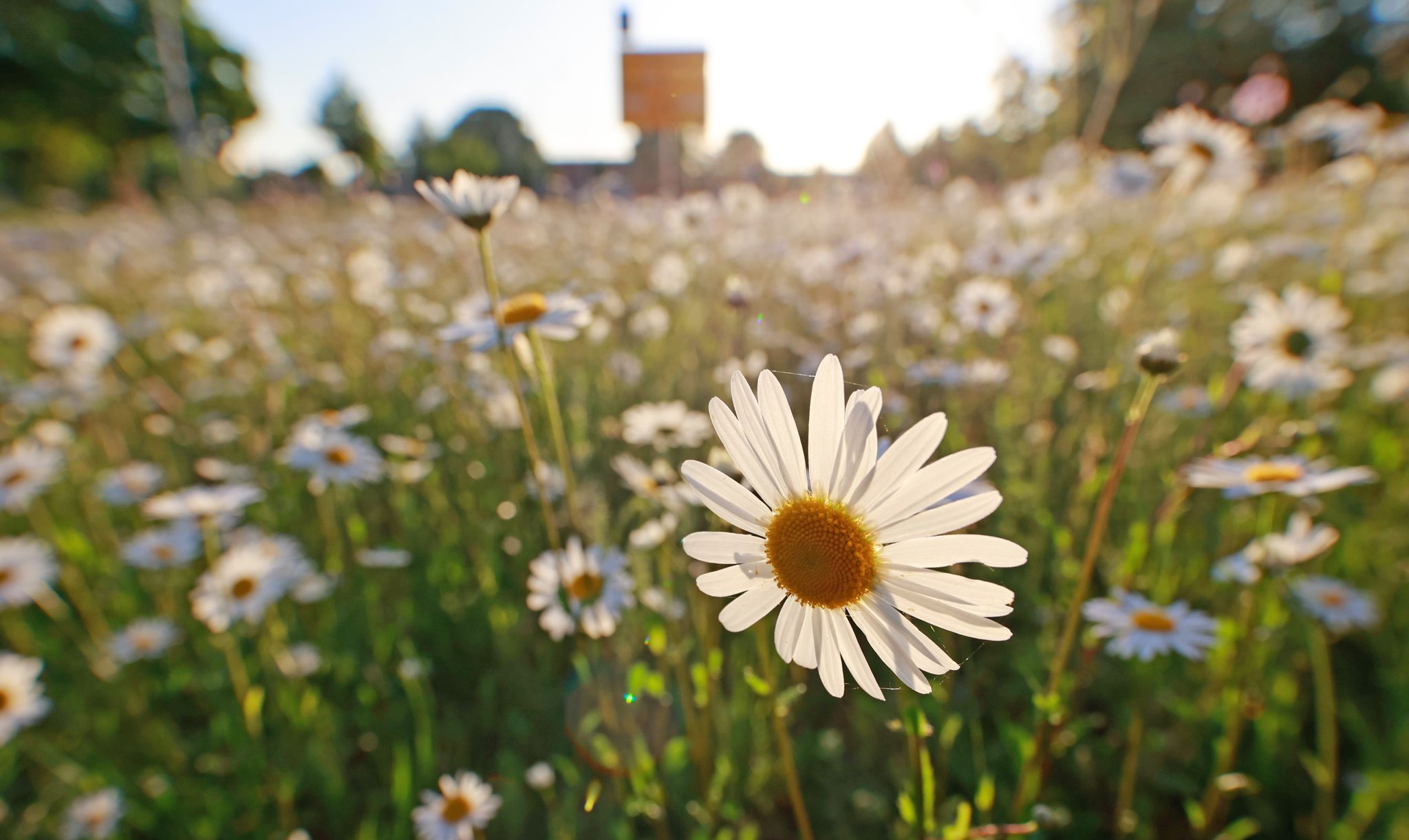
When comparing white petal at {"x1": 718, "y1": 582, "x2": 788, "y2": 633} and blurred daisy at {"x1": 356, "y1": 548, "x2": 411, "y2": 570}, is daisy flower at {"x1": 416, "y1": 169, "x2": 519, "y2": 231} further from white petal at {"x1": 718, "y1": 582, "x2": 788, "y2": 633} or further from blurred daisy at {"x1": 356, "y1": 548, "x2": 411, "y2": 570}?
blurred daisy at {"x1": 356, "y1": 548, "x2": 411, "y2": 570}

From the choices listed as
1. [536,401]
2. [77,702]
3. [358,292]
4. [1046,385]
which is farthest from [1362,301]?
[77,702]

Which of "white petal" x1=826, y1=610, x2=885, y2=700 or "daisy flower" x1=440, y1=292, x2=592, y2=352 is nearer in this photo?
"white petal" x1=826, y1=610, x2=885, y2=700

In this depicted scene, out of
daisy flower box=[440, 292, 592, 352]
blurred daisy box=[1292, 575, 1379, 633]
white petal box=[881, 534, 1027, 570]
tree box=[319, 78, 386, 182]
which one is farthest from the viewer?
tree box=[319, 78, 386, 182]

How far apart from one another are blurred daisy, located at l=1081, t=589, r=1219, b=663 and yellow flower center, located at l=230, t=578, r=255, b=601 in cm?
200

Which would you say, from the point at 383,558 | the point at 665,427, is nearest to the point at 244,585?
the point at 383,558

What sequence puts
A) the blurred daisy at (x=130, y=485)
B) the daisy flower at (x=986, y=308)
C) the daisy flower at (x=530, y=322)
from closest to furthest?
1. the daisy flower at (x=530, y=322)
2. the blurred daisy at (x=130, y=485)
3. the daisy flower at (x=986, y=308)

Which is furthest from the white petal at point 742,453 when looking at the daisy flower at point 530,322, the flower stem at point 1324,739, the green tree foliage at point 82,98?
the green tree foliage at point 82,98

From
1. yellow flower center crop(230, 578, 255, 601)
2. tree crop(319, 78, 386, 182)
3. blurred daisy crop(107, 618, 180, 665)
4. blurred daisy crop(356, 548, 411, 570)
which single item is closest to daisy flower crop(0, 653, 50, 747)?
blurred daisy crop(107, 618, 180, 665)

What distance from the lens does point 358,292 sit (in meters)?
3.42

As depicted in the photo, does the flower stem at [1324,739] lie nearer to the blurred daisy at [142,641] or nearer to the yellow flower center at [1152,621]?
the yellow flower center at [1152,621]

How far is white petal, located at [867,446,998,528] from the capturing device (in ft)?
1.89

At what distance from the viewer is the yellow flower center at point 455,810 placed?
1284 millimetres

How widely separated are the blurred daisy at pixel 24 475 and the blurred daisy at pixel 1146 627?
10.3 feet

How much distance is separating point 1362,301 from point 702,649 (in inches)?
183
